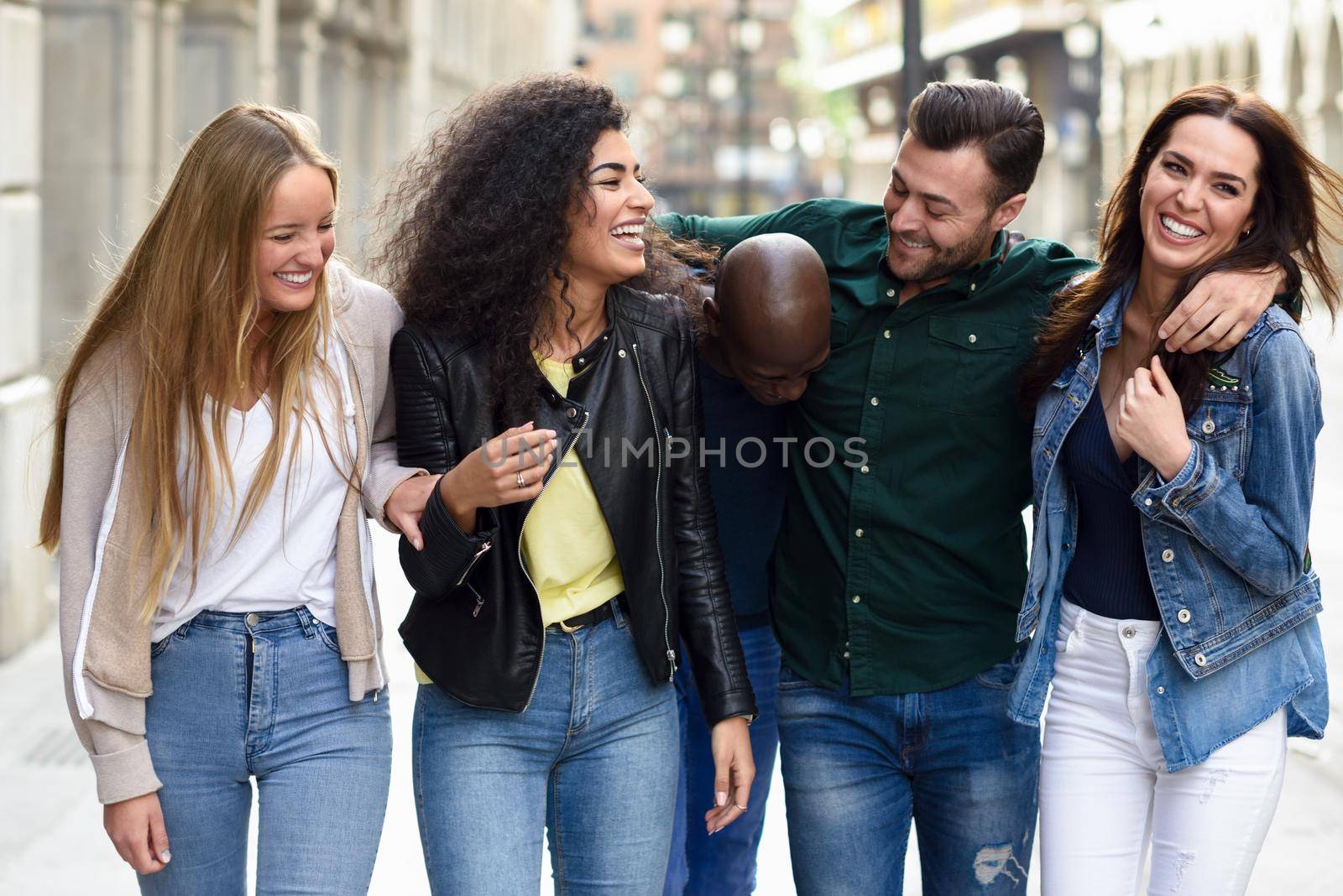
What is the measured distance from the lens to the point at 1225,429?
9.90 feet

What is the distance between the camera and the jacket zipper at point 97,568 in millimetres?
2895

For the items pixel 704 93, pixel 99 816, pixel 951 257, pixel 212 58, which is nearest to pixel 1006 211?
pixel 951 257

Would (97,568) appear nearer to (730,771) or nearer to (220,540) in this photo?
(220,540)

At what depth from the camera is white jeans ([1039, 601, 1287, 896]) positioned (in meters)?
3.03

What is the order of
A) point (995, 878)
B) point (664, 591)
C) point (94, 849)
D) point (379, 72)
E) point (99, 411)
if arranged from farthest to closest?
point (379, 72) < point (94, 849) < point (995, 878) < point (664, 591) < point (99, 411)

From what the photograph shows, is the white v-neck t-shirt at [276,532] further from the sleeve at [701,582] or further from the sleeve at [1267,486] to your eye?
the sleeve at [1267,486]

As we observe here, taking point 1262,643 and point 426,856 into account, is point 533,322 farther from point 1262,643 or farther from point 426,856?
point 1262,643

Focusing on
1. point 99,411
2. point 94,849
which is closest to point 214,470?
point 99,411

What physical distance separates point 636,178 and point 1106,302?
1.03m

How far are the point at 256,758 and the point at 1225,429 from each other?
1.99m

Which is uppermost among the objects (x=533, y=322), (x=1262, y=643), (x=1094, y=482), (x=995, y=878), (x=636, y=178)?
(x=636, y=178)

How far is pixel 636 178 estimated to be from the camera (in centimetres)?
322

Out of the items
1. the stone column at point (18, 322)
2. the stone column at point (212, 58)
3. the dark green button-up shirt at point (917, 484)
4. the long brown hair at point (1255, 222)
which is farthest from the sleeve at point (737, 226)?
the stone column at point (212, 58)

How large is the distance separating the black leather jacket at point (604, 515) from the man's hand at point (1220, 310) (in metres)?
0.99
